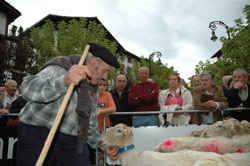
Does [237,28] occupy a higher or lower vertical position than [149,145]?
A: higher

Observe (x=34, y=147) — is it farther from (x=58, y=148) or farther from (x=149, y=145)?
(x=149, y=145)

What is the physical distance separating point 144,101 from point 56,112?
2.81 metres

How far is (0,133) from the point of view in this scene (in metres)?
4.21

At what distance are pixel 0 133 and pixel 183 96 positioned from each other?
156 inches

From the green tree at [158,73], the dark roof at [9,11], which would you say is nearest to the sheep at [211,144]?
the dark roof at [9,11]

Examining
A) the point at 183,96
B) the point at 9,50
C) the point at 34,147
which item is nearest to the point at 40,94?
the point at 34,147

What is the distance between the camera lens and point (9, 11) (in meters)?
20.5

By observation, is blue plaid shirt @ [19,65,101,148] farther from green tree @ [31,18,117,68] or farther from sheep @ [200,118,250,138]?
green tree @ [31,18,117,68]

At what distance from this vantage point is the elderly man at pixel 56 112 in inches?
73.1

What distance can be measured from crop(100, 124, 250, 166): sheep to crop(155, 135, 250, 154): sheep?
52 cm

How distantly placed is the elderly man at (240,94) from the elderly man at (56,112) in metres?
3.29

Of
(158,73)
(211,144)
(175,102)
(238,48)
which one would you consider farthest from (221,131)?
(158,73)

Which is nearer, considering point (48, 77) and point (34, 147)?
point (48, 77)

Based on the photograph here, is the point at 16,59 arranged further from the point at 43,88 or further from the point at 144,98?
the point at 43,88
